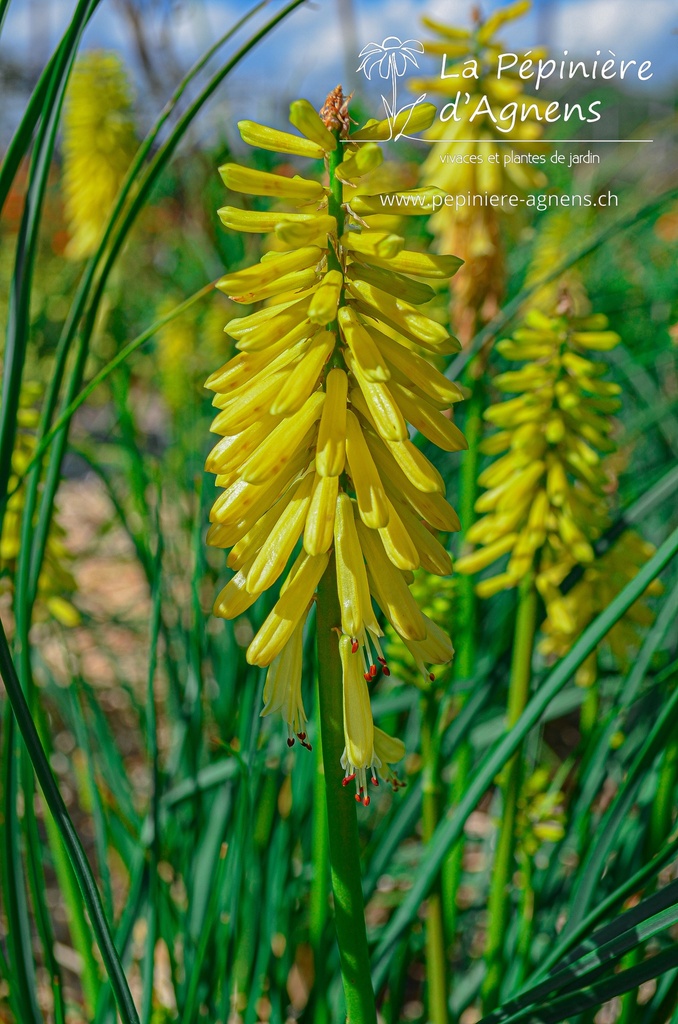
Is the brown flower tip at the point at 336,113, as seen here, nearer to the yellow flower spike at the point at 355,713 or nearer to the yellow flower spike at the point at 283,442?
the yellow flower spike at the point at 283,442

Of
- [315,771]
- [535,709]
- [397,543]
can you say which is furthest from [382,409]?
[315,771]

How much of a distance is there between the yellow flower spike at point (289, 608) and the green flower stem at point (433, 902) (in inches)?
27.0

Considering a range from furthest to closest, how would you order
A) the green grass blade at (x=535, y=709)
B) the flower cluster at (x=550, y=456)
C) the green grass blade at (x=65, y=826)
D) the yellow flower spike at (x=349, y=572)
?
1. the flower cluster at (x=550, y=456)
2. the green grass blade at (x=535, y=709)
3. the yellow flower spike at (x=349, y=572)
4. the green grass blade at (x=65, y=826)

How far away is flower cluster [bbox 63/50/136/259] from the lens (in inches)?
188

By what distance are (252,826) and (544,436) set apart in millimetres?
1080

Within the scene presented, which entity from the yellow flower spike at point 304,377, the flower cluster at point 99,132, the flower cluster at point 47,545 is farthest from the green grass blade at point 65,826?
the flower cluster at point 99,132

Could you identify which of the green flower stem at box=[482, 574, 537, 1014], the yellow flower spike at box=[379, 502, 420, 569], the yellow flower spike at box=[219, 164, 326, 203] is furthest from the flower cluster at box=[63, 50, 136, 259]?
the yellow flower spike at box=[379, 502, 420, 569]

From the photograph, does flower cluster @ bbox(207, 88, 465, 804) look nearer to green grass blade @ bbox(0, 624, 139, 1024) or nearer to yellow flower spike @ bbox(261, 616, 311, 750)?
yellow flower spike @ bbox(261, 616, 311, 750)

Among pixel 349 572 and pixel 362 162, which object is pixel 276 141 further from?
pixel 349 572

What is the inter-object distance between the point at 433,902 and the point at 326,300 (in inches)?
49.1

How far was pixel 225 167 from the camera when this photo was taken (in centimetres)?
105

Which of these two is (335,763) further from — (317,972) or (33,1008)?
(317,972)

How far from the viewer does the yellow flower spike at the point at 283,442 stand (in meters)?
1.08

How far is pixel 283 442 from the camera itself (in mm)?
1096
